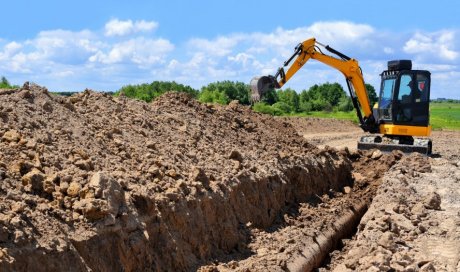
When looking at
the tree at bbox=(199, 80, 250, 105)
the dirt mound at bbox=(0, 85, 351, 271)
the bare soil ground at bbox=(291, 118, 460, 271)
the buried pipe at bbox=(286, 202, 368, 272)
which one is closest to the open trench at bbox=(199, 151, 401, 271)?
the buried pipe at bbox=(286, 202, 368, 272)

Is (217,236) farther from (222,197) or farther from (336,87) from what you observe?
(336,87)

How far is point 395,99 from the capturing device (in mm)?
19172

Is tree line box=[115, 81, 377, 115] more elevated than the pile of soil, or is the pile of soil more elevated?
tree line box=[115, 81, 377, 115]

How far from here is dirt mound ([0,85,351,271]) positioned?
268 inches

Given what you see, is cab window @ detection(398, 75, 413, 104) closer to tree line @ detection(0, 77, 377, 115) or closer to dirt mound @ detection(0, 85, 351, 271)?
dirt mound @ detection(0, 85, 351, 271)

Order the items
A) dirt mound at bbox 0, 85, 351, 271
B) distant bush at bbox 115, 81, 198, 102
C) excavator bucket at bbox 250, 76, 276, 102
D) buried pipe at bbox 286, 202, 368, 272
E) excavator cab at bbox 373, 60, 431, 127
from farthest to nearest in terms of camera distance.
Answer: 1. distant bush at bbox 115, 81, 198, 102
2. excavator cab at bbox 373, 60, 431, 127
3. excavator bucket at bbox 250, 76, 276, 102
4. buried pipe at bbox 286, 202, 368, 272
5. dirt mound at bbox 0, 85, 351, 271

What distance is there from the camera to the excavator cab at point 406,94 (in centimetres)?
1900

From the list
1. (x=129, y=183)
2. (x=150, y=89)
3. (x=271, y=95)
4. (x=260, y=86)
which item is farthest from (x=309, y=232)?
(x=271, y=95)

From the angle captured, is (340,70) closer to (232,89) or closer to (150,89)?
(150,89)

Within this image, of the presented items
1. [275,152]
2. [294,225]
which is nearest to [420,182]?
[275,152]

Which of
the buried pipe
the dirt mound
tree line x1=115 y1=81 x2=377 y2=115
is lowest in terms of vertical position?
the buried pipe

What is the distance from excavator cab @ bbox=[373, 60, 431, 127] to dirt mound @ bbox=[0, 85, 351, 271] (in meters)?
6.22

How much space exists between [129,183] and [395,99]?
12759 mm

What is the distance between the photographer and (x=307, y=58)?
19.6m
